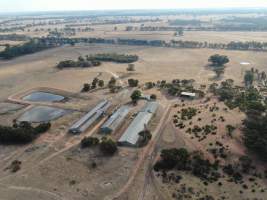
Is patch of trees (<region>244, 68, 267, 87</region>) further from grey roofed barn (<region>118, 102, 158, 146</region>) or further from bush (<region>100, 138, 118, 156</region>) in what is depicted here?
bush (<region>100, 138, 118, 156</region>)

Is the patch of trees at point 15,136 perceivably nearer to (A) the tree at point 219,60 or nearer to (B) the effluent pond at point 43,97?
(B) the effluent pond at point 43,97

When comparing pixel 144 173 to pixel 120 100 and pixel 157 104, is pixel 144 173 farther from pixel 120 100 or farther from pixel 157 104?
pixel 120 100

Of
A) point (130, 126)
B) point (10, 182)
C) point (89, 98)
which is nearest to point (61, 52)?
point (89, 98)

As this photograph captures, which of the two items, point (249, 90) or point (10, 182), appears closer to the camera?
point (10, 182)

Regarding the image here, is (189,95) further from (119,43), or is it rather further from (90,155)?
(119,43)

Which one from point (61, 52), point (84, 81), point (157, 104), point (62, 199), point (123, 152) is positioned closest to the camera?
point (62, 199)

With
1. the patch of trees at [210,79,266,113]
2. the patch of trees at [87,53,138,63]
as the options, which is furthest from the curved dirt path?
the patch of trees at [87,53,138,63]

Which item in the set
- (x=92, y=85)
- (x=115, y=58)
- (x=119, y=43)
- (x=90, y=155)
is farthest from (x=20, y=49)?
(x=90, y=155)
